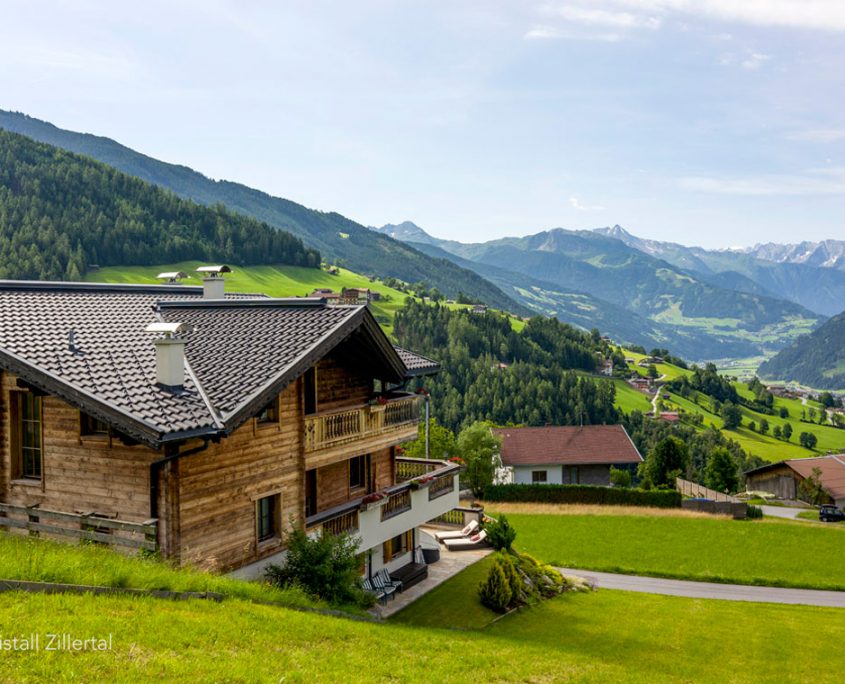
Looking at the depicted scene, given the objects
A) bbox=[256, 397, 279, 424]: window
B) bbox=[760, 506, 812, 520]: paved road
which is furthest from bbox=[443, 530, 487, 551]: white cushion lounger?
bbox=[760, 506, 812, 520]: paved road

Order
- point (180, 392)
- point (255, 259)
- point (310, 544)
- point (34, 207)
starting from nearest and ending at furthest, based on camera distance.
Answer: point (180, 392)
point (310, 544)
point (34, 207)
point (255, 259)

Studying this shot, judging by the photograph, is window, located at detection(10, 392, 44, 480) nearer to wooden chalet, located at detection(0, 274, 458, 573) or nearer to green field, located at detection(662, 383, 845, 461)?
wooden chalet, located at detection(0, 274, 458, 573)

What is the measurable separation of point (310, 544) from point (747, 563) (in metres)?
31.0

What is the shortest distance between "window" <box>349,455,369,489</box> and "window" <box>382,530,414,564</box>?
236 cm

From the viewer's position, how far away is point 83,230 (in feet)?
573

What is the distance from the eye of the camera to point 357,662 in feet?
43.5

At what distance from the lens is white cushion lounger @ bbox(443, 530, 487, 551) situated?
31.5 meters

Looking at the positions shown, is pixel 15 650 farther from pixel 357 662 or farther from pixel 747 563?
pixel 747 563

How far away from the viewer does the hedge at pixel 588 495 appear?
61.3 meters

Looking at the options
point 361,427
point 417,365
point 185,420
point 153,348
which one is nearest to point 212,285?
point 153,348

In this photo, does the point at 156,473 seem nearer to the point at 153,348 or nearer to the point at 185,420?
the point at 185,420

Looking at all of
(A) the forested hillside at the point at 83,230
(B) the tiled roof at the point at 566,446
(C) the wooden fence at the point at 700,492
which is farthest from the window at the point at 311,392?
(A) the forested hillside at the point at 83,230

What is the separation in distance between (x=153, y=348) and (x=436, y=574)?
1435 cm

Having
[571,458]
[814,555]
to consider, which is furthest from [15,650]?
[571,458]
